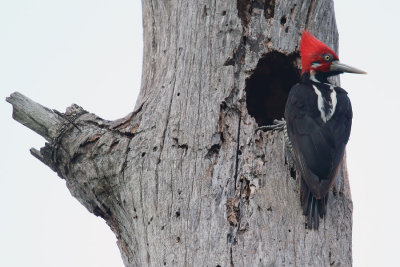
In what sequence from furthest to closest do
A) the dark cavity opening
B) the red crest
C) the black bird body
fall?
the dark cavity opening, the red crest, the black bird body

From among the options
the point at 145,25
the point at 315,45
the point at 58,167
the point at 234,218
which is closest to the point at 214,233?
the point at 234,218

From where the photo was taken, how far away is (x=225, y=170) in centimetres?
377

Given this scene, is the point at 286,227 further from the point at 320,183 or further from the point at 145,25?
the point at 145,25

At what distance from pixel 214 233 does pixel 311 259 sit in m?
0.59

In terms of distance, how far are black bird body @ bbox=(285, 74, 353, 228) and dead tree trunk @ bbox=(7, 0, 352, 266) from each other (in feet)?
0.35

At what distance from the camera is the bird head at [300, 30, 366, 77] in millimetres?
4371

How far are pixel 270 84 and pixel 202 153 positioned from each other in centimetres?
140

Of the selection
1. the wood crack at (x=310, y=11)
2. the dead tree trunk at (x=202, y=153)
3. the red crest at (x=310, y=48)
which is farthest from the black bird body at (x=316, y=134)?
the wood crack at (x=310, y=11)

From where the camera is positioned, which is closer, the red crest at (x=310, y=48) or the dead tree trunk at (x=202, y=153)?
the dead tree trunk at (x=202, y=153)

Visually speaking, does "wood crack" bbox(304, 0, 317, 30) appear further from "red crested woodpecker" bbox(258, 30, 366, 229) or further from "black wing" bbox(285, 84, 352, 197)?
"black wing" bbox(285, 84, 352, 197)

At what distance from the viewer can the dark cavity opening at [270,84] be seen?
455 cm

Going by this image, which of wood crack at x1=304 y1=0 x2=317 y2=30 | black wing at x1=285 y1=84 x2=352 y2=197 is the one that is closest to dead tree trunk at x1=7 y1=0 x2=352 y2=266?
wood crack at x1=304 y1=0 x2=317 y2=30

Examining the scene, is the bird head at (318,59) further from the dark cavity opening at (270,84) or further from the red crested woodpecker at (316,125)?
the dark cavity opening at (270,84)

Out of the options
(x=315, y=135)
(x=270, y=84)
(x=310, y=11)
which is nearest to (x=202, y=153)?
(x=315, y=135)
